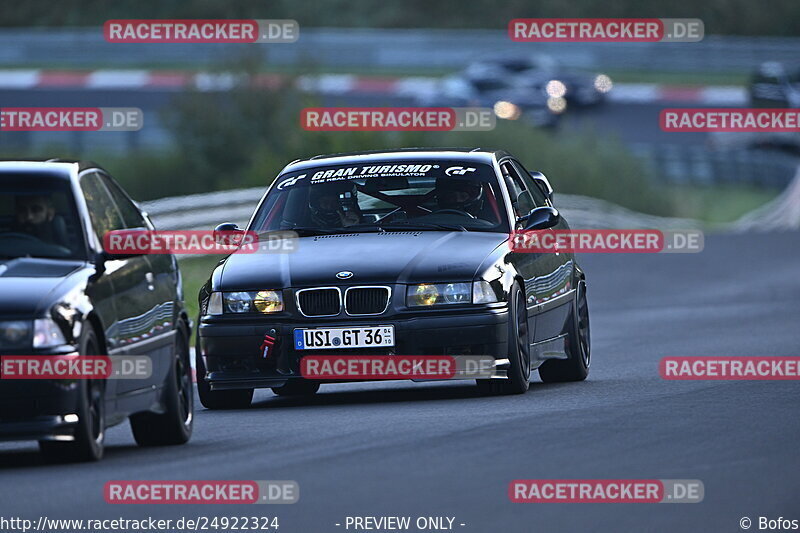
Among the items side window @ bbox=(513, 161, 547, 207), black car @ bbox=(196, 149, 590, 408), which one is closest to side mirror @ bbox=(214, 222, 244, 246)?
black car @ bbox=(196, 149, 590, 408)

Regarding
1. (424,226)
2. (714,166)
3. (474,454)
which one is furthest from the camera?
(714,166)

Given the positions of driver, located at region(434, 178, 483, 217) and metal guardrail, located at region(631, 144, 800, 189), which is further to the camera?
metal guardrail, located at region(631, 144, 800, 189)

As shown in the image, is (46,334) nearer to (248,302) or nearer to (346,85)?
(248,302)

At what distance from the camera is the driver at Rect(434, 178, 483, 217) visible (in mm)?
13195

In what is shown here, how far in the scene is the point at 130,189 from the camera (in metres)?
38.2

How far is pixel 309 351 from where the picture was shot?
12070 mm

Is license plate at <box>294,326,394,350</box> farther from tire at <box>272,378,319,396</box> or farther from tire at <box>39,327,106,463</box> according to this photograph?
tire at <box>39,327,106,463</box>

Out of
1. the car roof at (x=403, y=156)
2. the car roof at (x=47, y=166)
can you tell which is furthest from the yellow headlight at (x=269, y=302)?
the car roof at (x=47, y=166)

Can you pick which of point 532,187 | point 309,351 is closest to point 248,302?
point 309,351

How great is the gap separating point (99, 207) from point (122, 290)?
0.54m

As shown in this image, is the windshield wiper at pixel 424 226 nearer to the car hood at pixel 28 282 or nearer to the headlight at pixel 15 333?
the car hood at pixel 28 282

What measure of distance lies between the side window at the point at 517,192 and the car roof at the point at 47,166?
3.99 meters

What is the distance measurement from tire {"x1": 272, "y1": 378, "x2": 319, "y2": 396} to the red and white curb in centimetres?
3380

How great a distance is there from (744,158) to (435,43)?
12.1 m
